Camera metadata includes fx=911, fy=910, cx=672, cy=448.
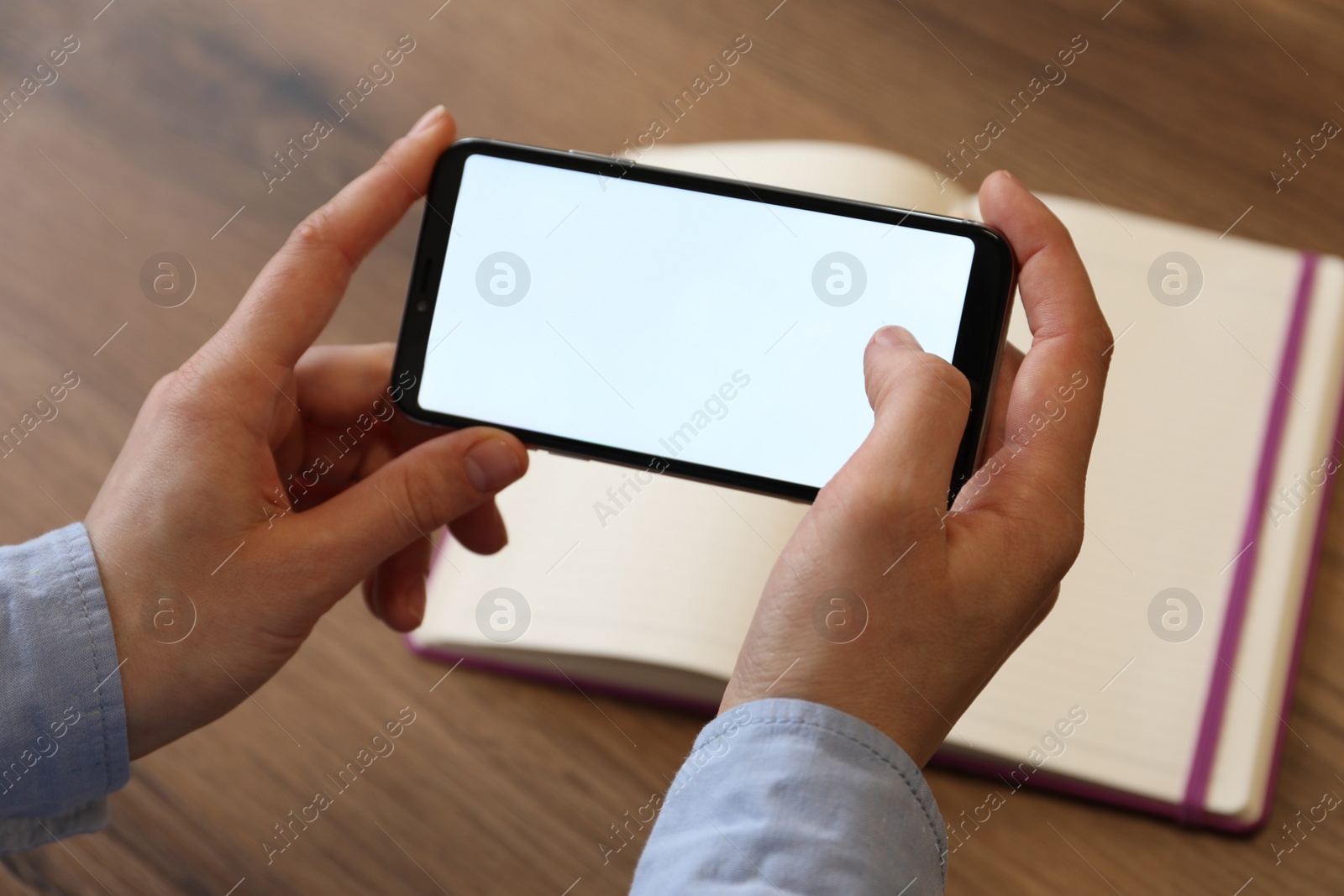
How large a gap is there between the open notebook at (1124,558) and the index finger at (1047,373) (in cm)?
10

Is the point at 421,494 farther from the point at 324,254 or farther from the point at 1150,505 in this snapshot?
the point at 1150,505

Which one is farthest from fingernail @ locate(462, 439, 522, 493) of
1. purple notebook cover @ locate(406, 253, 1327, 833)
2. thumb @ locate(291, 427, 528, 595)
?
purple notebook cover @ locate(406, 253, 1327, 833)

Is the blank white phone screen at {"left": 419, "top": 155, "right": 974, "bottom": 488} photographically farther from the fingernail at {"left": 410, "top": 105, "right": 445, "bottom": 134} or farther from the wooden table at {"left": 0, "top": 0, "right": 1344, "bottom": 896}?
the wooden table at {"left": 0, "top": 0, "right": 1344, "bottom": 896}

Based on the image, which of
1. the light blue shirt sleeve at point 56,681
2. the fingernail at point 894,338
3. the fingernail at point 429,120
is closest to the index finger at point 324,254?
the fingernail at point 429,120

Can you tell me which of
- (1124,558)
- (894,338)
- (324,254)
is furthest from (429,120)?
(1124,558)

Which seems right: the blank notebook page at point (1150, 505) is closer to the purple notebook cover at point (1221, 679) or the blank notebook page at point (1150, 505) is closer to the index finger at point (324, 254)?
the purple notebook cover at point (1221, 679)

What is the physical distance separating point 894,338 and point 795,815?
17 cm

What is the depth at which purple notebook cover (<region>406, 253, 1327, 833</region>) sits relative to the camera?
402 millimetres

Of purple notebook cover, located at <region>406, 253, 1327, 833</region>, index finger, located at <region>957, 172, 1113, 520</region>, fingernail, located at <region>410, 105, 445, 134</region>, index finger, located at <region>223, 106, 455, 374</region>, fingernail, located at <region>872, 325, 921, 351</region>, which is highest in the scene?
fingernail, located at <region>410, 105, 445, 134</region>

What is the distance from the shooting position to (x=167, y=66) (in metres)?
0.58

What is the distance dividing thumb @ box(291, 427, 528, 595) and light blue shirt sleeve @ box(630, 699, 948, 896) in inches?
6.0

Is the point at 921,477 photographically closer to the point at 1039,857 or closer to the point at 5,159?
the point at 1039,857

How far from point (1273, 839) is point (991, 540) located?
0.24 meters

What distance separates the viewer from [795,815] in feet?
0.83
